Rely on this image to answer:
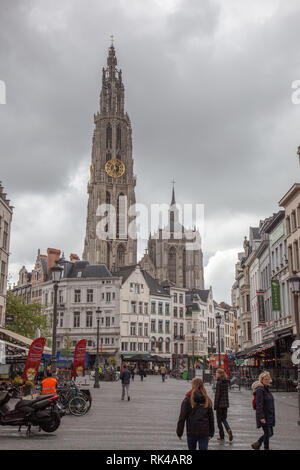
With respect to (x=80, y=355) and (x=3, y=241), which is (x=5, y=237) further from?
(x=80, y=355)

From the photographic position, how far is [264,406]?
911 cm

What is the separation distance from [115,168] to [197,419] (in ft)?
348

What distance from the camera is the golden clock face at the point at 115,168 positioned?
111m

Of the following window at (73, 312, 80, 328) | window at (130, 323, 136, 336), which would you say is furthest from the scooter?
window at (130, 323, 136, 336)

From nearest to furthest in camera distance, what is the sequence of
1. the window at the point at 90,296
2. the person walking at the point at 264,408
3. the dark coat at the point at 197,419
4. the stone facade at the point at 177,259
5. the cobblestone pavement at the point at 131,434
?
the dark coat at the point at 197,419 < the person walking at the point at 264,408 < the cobblestone pavement at the point at 131,434 < the window at the point at 90,296 < the stone facade at the point at 177,259

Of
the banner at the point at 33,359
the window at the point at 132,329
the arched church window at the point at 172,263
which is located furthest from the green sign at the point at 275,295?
the arched church window at the point at 172,263

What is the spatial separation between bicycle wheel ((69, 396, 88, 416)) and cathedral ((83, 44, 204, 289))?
74216 mm

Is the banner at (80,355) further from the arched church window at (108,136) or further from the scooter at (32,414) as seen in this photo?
the arched church window at (108,136)

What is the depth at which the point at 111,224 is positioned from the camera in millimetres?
105000

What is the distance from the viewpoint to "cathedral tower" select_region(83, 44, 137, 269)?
10231 cm

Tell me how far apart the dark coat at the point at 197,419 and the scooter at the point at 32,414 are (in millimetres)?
5332

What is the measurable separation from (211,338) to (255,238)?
47774 mm

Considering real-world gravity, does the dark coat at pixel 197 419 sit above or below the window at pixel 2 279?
below

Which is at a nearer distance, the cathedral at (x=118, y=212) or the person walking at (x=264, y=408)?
the person walking at (x=264, y=408)
